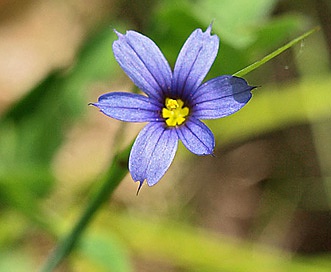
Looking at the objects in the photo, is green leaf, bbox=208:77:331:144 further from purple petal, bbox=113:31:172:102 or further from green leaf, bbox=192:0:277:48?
purple petal, bbox=113:31:172:102

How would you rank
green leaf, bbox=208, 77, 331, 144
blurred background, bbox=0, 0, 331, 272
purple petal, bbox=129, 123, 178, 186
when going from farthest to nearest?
1. green leaf, bbox=208, 77, 331, 144
2. blurred background, bbox=0, 0, 331, 272
3. purple petal, bbox=129, 123, 178, 186

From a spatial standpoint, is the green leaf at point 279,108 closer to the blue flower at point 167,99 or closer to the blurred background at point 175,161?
the blurred background at point 175,161

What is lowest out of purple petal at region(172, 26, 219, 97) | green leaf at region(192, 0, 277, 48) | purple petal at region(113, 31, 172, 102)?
purple petal at region(113, 31, 172, 102)

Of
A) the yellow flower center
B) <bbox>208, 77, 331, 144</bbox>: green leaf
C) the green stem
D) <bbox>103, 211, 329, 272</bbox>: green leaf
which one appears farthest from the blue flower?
<bbox>208, 77, 331, 144</bbox>: green leaf

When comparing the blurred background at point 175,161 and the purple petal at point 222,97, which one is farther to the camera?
the blurred background at point 175,161

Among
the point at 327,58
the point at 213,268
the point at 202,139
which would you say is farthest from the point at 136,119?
the point at 327,58

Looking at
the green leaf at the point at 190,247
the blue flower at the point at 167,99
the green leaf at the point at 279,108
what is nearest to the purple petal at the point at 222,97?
the blue flower at the point at 167,99

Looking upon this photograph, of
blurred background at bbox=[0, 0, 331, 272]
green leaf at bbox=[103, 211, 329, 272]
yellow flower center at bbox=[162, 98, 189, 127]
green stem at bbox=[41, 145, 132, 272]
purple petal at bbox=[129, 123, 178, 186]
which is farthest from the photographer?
green leaf at bbox=[103, 211, 329, 272]
